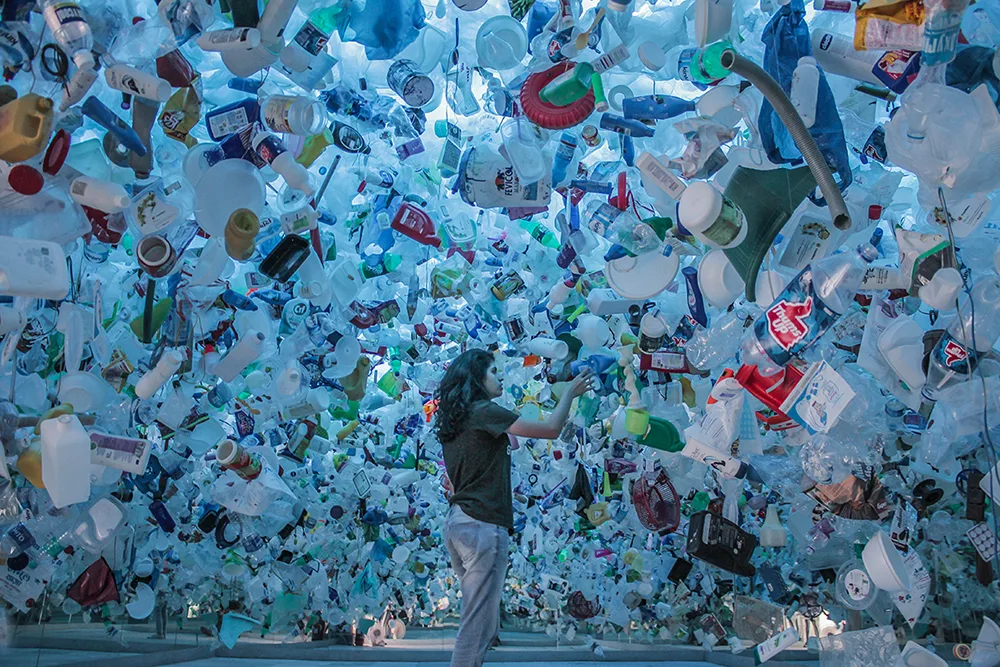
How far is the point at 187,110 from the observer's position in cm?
247

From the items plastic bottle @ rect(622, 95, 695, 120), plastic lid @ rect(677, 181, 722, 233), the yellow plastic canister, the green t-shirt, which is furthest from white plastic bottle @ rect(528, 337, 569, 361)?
the yellow plastic canister

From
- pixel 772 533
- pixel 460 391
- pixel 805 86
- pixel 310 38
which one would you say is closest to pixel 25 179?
pixel 310 38

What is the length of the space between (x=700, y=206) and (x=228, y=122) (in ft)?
4.52

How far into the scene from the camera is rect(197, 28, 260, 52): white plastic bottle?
1.97 meters

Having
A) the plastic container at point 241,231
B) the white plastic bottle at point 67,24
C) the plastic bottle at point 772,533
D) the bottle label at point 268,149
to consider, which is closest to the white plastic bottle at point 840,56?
the bottle label at point 268,149

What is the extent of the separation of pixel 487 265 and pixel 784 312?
6.17 feet

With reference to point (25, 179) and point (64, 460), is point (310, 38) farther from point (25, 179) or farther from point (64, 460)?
point (64, 460)

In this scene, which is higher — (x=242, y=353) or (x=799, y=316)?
(x=799, y=316)

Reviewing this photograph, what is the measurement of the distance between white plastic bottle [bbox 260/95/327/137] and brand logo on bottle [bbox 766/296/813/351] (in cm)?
139

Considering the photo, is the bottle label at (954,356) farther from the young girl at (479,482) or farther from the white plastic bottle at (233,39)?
the white plastic bottle at (233,39)

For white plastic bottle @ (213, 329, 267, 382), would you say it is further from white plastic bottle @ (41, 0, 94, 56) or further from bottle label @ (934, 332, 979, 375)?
bottle label @ (934, 332, 979, 375)

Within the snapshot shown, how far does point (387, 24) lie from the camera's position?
232 centimetres

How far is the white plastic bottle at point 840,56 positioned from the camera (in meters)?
2.05

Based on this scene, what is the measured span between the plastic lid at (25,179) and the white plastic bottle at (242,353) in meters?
1.28
